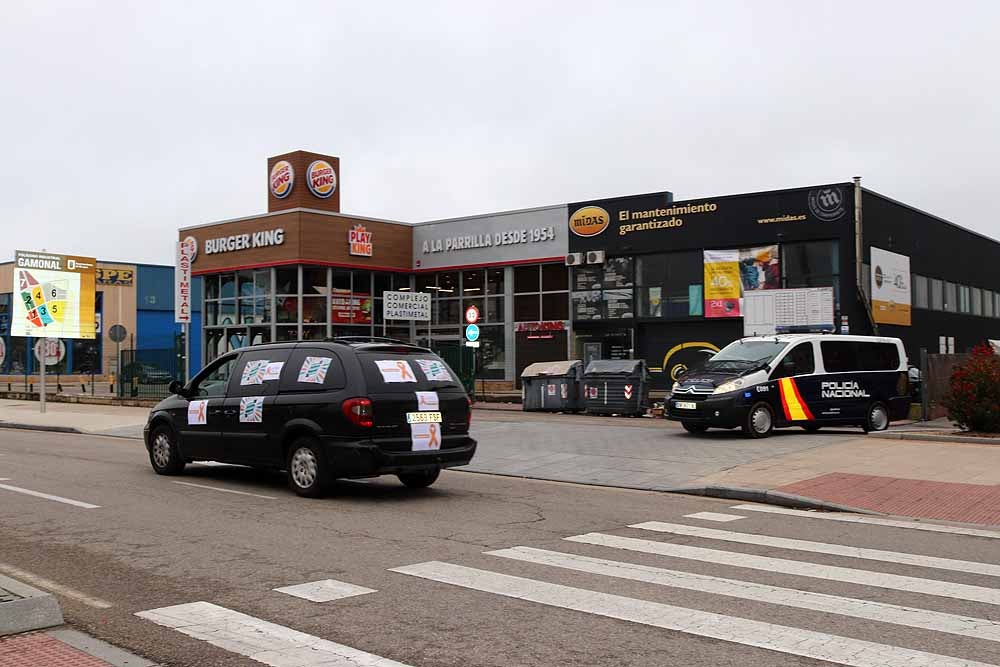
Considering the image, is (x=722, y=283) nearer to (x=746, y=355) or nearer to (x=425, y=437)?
(x=746, y=355)

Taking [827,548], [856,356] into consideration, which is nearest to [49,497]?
[827,548]

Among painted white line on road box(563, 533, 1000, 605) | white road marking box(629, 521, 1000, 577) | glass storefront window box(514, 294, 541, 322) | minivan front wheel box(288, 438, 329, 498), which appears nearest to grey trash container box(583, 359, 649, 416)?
glass storefront window box(514, 294, 541, 322)

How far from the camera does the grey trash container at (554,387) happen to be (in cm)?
2642

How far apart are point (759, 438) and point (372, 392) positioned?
932 cm

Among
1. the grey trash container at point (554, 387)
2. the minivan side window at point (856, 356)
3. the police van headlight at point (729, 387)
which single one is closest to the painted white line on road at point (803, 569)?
the police van headlight at point (729, 387)

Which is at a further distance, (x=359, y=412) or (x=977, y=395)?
(x=977, y=395)

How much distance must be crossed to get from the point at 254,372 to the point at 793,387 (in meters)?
10.7

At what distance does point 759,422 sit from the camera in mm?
17281

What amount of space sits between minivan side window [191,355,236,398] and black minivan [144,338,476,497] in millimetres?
20

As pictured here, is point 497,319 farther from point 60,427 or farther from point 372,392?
point 372,392

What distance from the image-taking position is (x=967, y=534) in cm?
884

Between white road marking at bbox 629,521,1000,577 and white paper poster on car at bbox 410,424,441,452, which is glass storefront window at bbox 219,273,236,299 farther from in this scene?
white road marking at bbox 629,521,1000,577

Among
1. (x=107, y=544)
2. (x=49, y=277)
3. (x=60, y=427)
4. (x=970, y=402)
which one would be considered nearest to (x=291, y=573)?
(x=107, y=544)

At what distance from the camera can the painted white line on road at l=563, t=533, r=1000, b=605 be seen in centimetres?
640
